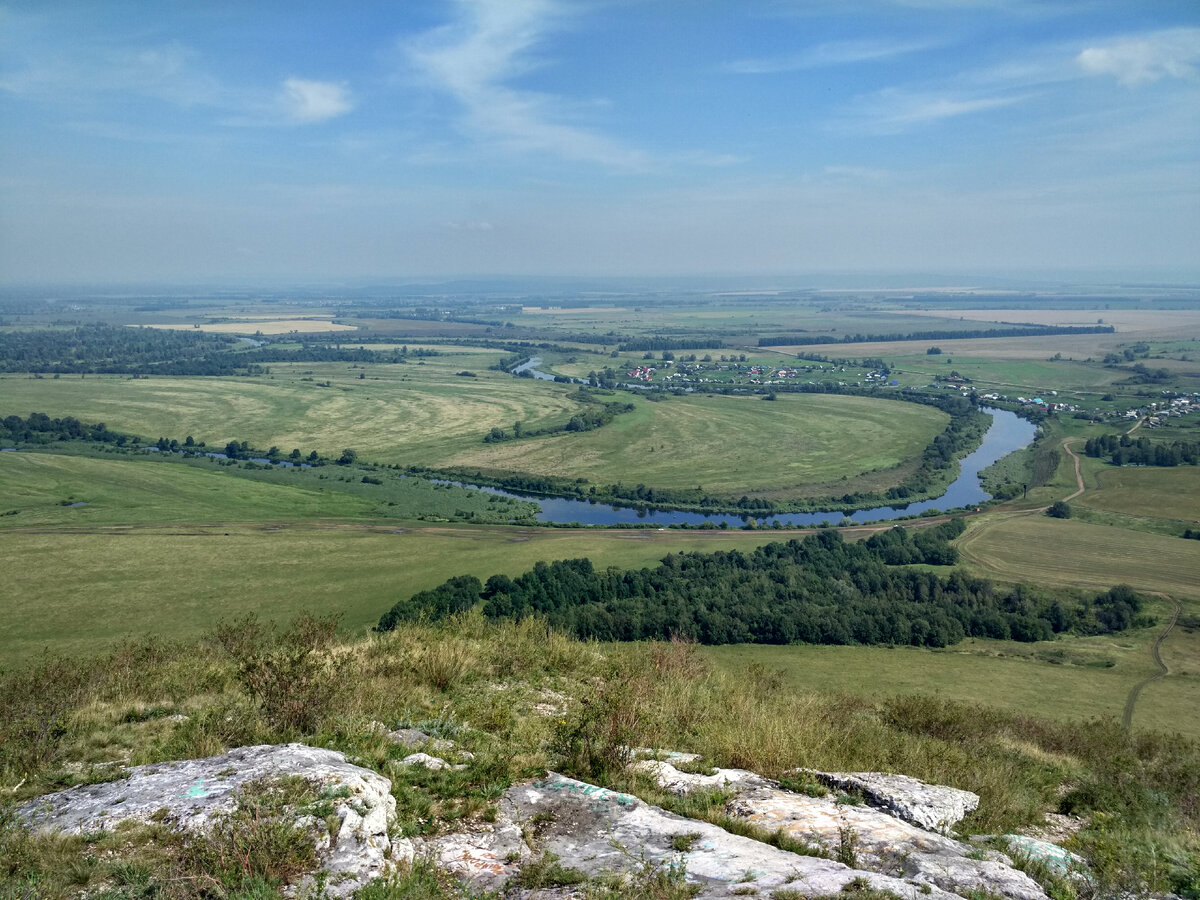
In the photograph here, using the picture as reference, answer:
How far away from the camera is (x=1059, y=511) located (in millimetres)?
51406

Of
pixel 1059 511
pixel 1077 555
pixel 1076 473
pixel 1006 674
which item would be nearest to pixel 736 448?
pixel 1059 511

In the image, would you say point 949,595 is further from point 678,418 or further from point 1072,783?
point 678,418

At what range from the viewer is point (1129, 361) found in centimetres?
12694

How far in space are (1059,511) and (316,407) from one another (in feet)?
274

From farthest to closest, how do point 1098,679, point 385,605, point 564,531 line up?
point 564,531, point 385,605, point 1098,679

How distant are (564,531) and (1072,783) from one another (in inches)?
1635

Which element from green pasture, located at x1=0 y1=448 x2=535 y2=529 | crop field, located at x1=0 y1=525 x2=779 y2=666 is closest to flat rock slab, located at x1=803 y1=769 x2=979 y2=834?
crop field, located at x1=0 y1=525 x2=779 y2=666

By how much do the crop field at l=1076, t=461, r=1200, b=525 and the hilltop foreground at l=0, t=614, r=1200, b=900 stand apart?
2057 inches

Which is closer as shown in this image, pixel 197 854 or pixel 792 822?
pixel 197 854

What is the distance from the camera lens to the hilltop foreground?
5098 millimetres

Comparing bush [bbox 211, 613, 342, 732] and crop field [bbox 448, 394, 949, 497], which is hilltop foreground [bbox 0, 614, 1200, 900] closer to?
bush [bbox 211, 613, 342, 732]

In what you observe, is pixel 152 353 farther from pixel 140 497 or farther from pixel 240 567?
pixel 240 567

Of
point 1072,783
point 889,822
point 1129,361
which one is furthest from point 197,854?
point 1129,361

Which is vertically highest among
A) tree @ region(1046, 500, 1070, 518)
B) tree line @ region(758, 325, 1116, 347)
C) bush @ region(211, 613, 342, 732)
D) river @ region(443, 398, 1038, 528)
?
tree line @ region(758, 325, 1116, 347)
